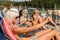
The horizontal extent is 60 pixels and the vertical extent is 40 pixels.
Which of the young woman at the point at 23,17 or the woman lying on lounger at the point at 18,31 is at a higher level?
the woman lying on lounger at the point at 18,31

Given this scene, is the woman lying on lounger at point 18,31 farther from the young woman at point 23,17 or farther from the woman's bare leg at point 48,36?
the young woman at point 23,17

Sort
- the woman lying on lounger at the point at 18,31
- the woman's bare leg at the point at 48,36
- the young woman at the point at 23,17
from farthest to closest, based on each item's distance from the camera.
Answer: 1. the young woman at the point at 23,17
2. the woman's bare leg at the point at 48,36
3. the woman lying on lounger at the point at 18,31

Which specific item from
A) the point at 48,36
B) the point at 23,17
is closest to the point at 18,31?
the point at 48,36

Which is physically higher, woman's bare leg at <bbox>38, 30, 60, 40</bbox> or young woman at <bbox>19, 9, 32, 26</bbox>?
woman's bare leg at <bbox>38, 30, 60, 40</bbox>

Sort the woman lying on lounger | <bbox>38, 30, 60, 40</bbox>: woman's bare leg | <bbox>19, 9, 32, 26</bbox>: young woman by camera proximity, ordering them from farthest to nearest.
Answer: <bbox>19, 9, 32, 26</bbox>: young woman
<bbox>38, 30, 60, 40</bbox>: woman's bare leg
the woman lying on lounger

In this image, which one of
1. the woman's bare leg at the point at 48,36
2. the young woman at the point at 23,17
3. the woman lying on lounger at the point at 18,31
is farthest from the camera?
the young woman at the point at 23,17

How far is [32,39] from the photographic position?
11.2 feet

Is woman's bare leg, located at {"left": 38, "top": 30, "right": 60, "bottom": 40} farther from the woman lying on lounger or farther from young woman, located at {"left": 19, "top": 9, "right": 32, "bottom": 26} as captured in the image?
young woman, located at {"left": 19, "top": 9, "right": 32, "bottom": 26}

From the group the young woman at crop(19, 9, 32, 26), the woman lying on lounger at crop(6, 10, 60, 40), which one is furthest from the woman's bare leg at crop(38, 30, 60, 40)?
the young woman at crop(19, 9, 32, 26)

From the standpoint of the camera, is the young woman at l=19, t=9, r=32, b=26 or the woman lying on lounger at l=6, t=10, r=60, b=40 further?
Answer: the young woman at l=19, t=9, r=32, b=26

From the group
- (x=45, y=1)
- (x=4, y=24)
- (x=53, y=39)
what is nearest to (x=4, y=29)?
(x=4, y=24)

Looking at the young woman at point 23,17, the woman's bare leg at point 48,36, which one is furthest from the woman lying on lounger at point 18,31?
the young woman at point 23,17

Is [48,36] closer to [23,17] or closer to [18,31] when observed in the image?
[18,31]

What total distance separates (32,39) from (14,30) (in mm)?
303
